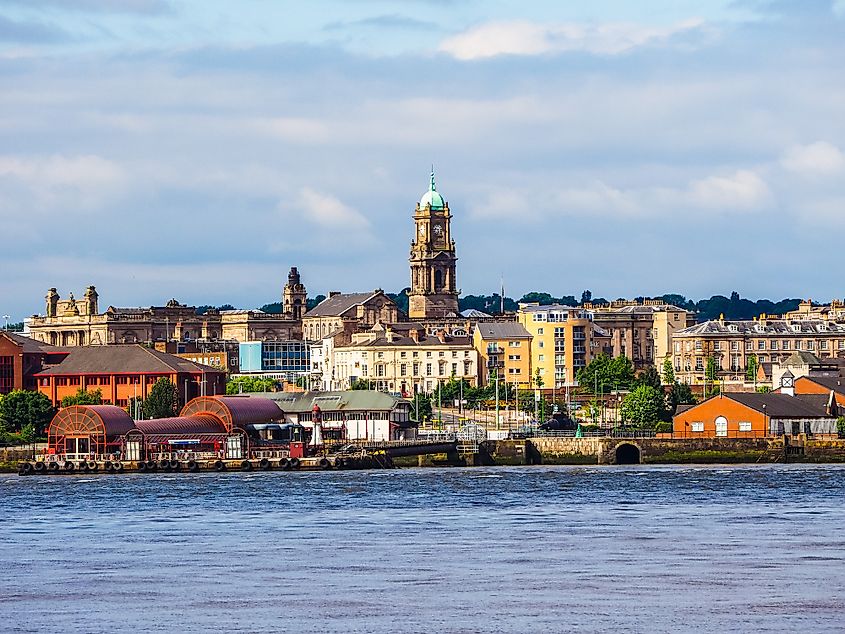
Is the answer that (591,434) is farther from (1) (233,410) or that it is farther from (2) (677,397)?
(2) (677,397)

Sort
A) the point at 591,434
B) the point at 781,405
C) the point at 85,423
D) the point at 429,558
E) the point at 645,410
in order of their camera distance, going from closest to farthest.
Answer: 1. the point at 429,558
2. the point at 85,423
3. the point at 781,405
4. the point at 591,434
5. the point at 645,410

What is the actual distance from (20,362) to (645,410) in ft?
168

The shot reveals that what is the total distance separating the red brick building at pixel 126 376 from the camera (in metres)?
162

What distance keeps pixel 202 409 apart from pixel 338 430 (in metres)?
11.5

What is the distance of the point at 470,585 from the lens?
57625 mm

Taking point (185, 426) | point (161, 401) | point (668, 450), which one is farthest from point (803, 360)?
point (185, 426)

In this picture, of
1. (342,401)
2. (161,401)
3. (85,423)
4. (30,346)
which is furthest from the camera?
(30,346)

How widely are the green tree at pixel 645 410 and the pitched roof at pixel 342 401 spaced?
16.2 metres

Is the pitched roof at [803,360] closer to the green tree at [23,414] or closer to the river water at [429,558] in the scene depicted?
the green tree at [23,414]

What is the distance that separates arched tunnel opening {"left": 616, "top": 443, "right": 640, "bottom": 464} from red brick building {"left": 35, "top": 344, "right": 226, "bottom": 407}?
42.5 metres

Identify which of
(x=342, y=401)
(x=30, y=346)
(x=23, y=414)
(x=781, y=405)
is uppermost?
(x=30, y=346)

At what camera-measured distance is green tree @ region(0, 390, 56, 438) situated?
14500 centimetres

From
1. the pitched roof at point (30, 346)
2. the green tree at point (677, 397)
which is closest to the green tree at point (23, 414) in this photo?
the pitched roof at point (30, 346)

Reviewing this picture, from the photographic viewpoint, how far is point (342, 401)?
145m
